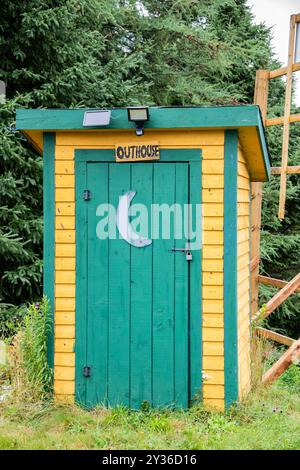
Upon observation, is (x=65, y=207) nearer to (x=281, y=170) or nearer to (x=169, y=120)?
(x=169, y=120)

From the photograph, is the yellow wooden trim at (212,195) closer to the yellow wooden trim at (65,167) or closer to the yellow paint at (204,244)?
the yellow paint at (204,244)

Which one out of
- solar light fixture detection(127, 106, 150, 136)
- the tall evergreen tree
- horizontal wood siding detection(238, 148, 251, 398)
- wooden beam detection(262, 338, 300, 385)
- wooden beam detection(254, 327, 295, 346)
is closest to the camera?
solar light fixture detection(127, 106, 150, 136)

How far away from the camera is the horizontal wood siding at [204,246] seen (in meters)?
4.43

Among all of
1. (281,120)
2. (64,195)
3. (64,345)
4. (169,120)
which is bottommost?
(64,345)

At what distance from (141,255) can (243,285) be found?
1.28 meters

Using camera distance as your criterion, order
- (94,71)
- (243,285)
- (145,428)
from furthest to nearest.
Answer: (94,71)
(243,285)
(145,428)

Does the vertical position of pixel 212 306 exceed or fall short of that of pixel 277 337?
it exceeds it

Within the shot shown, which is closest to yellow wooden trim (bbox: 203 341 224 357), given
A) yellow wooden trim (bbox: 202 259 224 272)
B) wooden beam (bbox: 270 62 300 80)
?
yellow wooden trim (bbox: 202 259 224 272)

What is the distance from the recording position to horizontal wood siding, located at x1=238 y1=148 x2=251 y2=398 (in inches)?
191

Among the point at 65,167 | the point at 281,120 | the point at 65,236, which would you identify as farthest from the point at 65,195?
the point at 281,120

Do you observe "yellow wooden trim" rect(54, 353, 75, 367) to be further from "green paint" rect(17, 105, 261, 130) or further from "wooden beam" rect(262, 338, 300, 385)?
"wooden beam" rect(262, 338, 300, 385)

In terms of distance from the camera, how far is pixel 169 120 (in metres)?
4.35

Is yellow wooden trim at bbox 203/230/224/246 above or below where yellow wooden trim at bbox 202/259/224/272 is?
above

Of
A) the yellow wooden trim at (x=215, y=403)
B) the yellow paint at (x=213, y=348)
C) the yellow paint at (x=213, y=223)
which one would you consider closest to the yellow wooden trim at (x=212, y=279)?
the yellow paint at (x=213, y=223)
